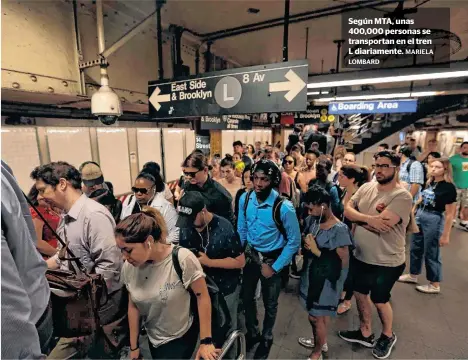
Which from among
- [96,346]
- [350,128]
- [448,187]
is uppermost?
[350,128]

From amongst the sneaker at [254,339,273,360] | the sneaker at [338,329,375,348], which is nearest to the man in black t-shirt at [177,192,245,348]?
the sneaker at [254,339,273,360]

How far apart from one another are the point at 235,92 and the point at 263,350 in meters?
3.01

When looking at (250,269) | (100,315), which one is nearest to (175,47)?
(250,269)

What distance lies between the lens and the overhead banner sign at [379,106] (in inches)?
231

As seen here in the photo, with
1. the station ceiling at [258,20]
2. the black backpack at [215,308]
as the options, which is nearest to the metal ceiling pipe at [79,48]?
the station ceiling at [258,20]

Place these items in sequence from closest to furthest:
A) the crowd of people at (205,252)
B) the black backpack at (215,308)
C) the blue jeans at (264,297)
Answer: the crowd of people at (205,252) < the black backpack at (215,308) < the blue jeans at (264,297)

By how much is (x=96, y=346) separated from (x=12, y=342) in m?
2.38

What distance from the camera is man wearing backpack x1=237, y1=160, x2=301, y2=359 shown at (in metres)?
2.52

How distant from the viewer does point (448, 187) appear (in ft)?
11.5

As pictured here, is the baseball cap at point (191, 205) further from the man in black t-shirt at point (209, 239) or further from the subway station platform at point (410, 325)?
the subway station platform at point (410, 325)

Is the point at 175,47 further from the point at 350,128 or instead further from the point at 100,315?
the point at 350,128

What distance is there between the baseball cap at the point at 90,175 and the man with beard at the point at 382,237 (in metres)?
3.05

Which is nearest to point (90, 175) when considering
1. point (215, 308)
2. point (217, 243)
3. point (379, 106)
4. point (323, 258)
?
point (217, 243)

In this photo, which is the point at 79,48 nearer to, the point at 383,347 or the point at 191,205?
the point at 191,205
